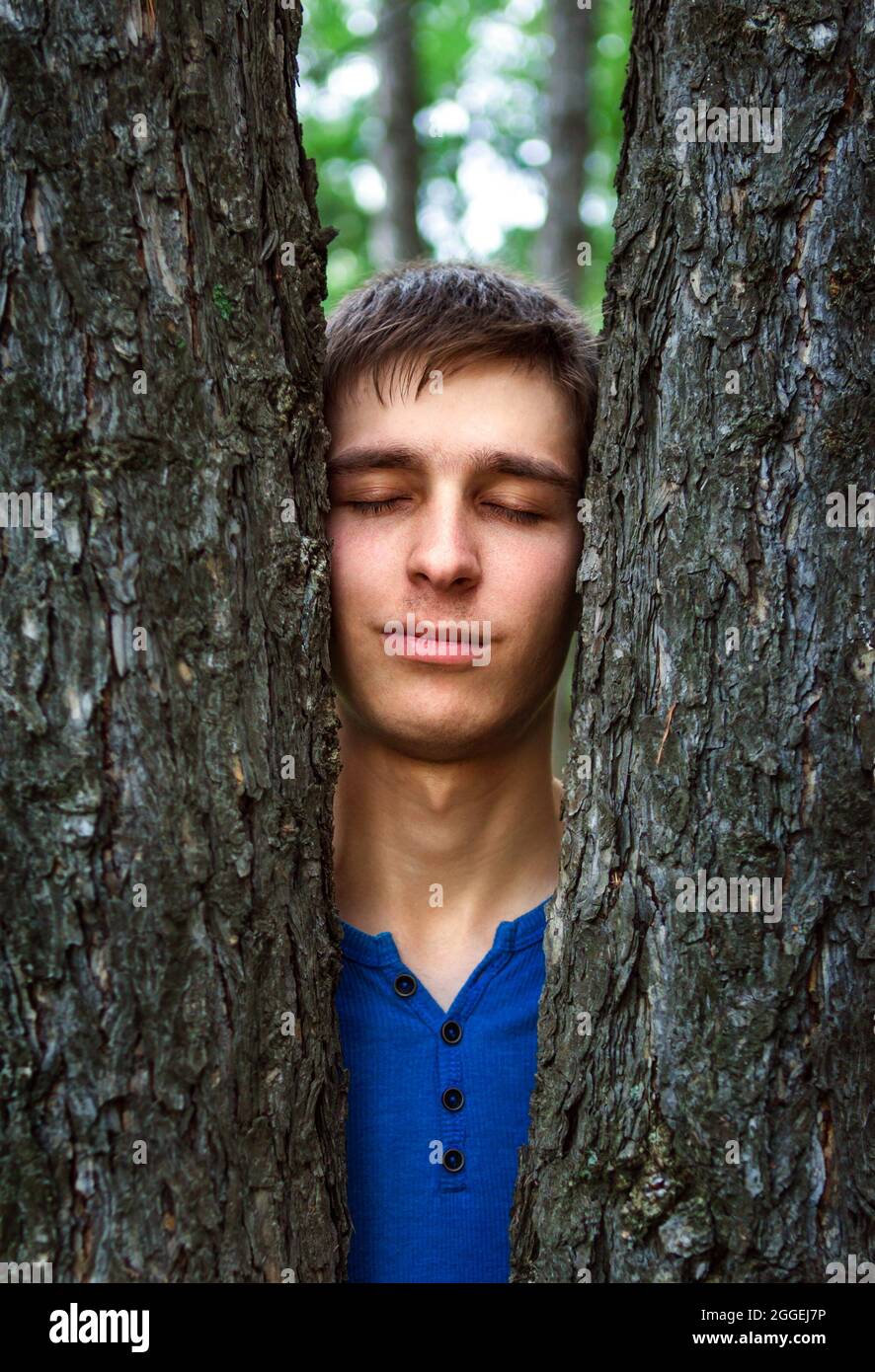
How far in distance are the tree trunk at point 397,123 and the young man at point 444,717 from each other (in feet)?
20.7

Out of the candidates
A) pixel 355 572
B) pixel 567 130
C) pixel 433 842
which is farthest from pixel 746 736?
pixel 567 130

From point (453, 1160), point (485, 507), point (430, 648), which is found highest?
point (485, 507)

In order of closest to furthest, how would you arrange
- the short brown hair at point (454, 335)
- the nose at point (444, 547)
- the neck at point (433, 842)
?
the nose at point (444, 547)
the short brown hair at point (454, 335)
the neck at point (433, 842)

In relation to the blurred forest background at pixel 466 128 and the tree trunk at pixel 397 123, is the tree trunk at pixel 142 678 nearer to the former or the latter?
the blurred forest background at pixel 466 128

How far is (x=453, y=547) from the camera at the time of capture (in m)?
2.14

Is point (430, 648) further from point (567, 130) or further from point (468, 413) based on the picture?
point (567, 130)

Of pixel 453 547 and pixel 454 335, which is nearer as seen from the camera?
pixel 453 547

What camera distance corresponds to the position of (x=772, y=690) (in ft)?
5.59

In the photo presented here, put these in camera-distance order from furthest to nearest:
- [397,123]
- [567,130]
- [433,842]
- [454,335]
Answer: [397,123]
[567,130]
[433,842]
[454,335]

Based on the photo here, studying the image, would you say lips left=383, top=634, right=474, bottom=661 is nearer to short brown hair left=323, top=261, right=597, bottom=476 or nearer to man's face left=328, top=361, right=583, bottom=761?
man's face left=328, top=361, right=583, bottom=761

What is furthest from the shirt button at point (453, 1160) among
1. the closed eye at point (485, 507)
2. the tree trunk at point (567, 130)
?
the tree trunk at point (567, 130)

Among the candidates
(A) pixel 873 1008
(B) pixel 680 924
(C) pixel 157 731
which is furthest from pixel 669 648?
(C) pixel 157 731

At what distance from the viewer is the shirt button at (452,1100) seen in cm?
223

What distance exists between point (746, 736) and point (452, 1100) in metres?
1.00
